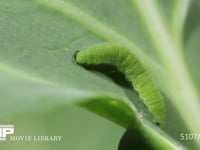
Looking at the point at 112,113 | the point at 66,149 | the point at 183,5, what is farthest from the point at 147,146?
the point at 183,5

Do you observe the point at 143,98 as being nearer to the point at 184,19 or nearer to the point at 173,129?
the point at 173,129

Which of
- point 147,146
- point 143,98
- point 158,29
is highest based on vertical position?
point 158,29

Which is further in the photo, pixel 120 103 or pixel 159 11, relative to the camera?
pixel 159 11

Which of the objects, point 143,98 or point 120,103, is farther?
point 143,98

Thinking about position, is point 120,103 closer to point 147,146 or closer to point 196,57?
point 147,146

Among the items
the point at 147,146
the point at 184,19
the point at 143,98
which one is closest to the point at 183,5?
the point at 184,19

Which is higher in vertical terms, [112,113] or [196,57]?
[196,57]
